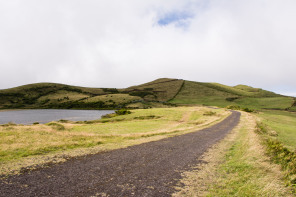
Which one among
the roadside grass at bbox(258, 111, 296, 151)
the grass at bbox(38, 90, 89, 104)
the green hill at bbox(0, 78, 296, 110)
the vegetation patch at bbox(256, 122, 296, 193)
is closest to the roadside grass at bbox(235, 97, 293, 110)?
the green hill at bbox(0, 78, 296, 110)

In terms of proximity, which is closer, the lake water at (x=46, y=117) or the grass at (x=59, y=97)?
the lake water at (x=46, y=117)

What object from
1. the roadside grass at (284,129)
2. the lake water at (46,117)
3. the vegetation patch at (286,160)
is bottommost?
the lake water at (46,117)

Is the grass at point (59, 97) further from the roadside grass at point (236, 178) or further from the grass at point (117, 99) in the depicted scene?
the roadside grass at point (236, 178)

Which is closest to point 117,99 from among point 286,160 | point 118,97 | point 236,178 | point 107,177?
point 118,97

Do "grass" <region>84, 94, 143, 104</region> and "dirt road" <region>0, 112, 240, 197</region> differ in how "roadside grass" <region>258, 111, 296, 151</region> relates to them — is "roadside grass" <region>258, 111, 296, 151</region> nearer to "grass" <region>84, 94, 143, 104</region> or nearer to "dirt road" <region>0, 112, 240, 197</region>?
"dirt road" <region>0, 112, 240, 197</region>

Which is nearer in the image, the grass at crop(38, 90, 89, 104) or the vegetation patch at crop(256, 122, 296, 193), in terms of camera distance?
the vegetation patch at crop(256, 122, 296, 193)

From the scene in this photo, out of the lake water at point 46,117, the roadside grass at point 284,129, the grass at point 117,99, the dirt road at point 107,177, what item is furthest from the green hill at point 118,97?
the dirt road at point 107,177

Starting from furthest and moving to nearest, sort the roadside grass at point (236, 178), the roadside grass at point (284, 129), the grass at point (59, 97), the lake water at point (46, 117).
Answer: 1. the grass at point (59, 97)
2. the lake water at point (46, 117)
3. the roadside grass at point (284, 129)
4. the roadside grass at point (236, 178)

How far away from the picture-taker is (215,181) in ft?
30.6

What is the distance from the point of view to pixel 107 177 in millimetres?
9148

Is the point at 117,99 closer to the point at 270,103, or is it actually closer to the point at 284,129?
the point at 270,103

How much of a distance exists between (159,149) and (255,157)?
7.64 metres

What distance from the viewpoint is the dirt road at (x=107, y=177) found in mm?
7634

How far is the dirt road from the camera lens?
25.0ft
